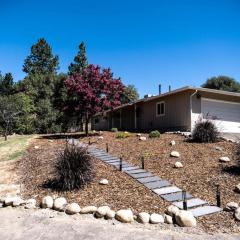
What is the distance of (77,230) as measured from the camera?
5480mm

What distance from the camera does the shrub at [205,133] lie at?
13.2 metres

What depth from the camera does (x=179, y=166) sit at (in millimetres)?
9219

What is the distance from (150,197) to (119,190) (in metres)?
0.83

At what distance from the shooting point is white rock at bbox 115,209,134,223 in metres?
5.84

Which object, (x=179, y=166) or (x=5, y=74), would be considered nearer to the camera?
(x=179, y=166)

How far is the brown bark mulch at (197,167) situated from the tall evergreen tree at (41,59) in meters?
37.2

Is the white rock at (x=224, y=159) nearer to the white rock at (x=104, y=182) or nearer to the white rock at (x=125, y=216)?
the white rock at (x=104, y=182)

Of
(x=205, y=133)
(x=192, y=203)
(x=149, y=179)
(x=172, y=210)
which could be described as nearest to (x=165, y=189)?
(x=149, y=179)

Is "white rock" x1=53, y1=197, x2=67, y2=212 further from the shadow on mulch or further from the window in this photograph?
the window

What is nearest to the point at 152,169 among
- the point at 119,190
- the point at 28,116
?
the point at 119,190

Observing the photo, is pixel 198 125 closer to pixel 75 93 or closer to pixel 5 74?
pixel 75 93

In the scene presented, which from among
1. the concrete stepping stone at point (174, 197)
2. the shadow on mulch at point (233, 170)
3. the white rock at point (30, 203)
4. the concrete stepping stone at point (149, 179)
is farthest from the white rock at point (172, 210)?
the shadow on mulch at point (233, 170)

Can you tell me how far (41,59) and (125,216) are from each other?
150 ft

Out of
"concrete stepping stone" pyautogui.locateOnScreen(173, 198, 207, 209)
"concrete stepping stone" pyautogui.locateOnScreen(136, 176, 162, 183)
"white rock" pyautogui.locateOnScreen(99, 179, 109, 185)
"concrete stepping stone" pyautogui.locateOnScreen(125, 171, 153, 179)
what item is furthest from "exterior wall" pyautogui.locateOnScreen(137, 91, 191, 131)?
"concrete stepping stone" pyautogui.locateOnScreen(173, 198, 207, 209)
